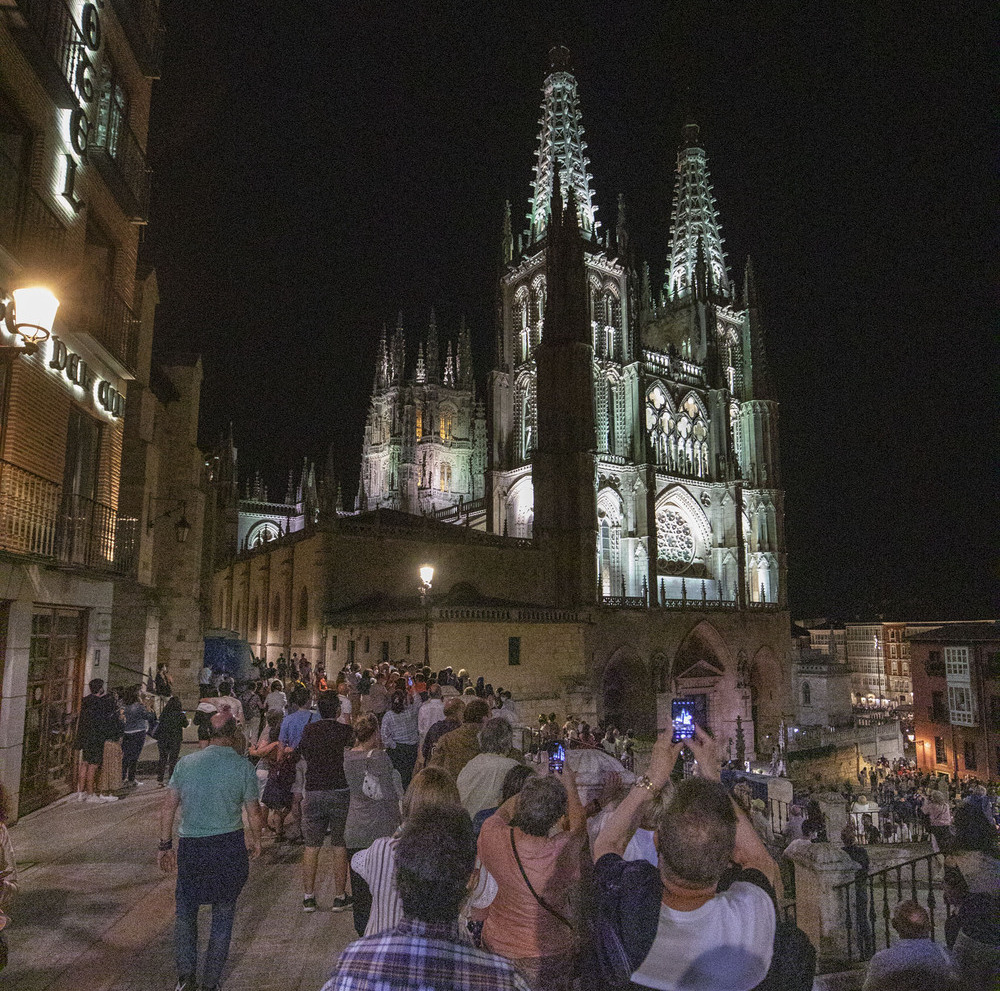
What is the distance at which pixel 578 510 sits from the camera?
36.6m

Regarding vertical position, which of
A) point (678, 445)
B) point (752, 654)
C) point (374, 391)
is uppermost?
point (374, 391)

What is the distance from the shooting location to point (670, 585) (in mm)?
45688

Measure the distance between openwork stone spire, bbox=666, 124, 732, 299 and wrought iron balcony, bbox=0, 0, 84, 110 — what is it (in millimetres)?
47615

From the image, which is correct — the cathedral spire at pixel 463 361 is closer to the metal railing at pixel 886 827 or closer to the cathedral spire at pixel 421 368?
the cathedral spire at pixel 421 368

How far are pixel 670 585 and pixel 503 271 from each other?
75.6 ft

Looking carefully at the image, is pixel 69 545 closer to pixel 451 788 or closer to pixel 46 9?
pixel 46 9

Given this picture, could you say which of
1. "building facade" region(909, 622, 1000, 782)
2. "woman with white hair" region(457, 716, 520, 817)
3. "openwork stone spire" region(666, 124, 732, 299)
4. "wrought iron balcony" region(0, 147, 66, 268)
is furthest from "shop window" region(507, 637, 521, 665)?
"openwork stone spire" region(666, 124, 732, 299)

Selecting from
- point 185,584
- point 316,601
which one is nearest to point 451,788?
point 185,584

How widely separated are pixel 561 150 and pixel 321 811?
161ft

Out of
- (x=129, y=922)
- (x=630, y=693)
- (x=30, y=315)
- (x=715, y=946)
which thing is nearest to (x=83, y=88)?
(x=30, y=315)

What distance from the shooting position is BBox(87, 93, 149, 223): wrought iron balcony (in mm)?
11492

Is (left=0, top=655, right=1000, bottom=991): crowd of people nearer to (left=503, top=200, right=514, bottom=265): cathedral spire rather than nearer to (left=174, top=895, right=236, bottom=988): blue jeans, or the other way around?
(left=174, top=895, right=236, bottom=988): blue jeans

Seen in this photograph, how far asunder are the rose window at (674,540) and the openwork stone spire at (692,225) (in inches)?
690

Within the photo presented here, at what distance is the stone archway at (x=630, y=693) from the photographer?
36.8m
